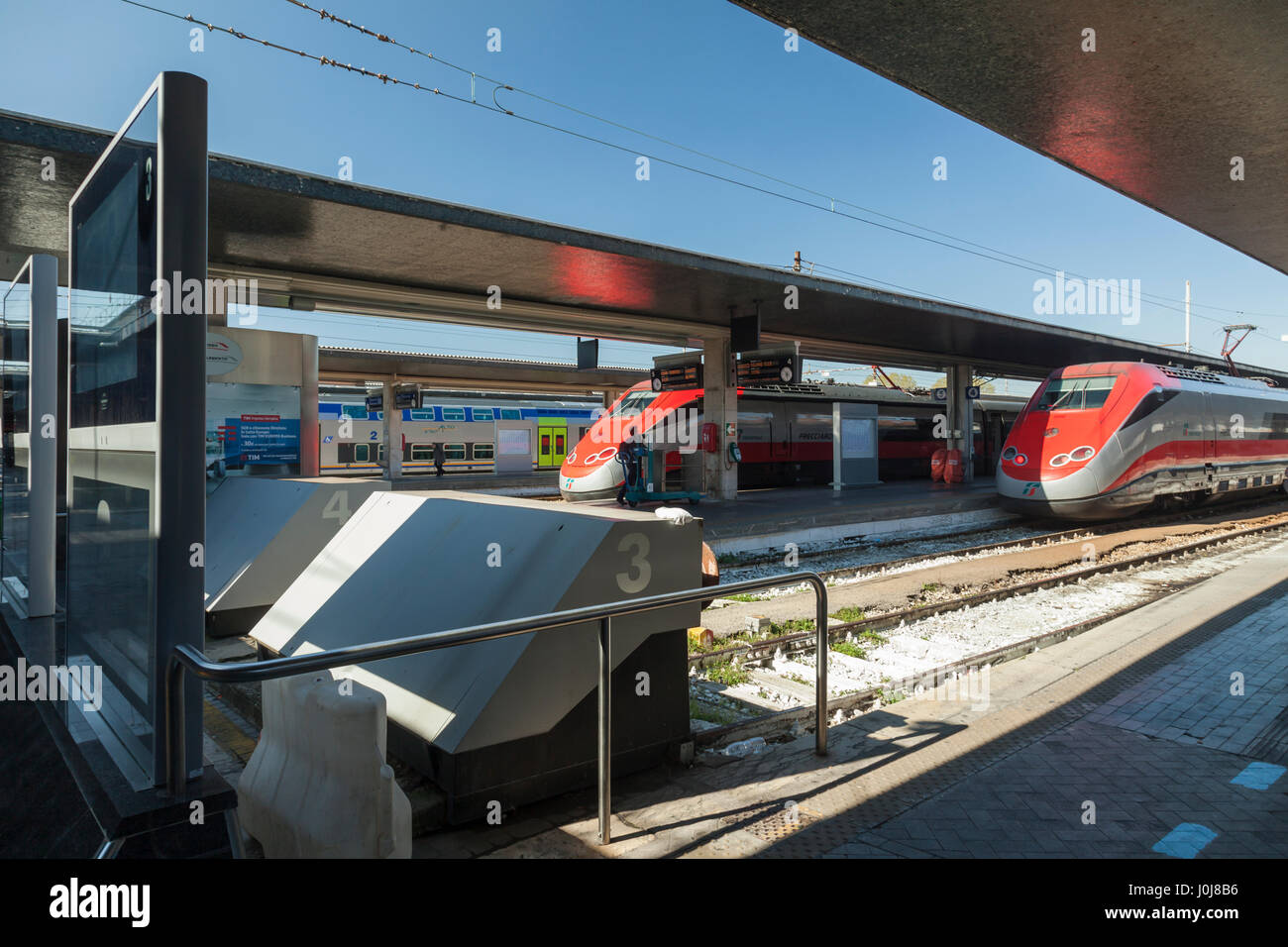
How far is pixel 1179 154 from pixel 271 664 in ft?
18.4

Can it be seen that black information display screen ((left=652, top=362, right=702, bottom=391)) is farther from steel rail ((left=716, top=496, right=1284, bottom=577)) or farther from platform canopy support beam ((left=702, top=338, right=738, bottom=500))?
steel rail ((left=716, top=496, right=1284, bottom=577))

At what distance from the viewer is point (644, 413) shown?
2011 cm

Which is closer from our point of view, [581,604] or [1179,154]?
[581,604]

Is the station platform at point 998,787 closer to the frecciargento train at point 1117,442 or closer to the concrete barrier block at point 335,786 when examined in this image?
the concrete barrier block at point 335,786

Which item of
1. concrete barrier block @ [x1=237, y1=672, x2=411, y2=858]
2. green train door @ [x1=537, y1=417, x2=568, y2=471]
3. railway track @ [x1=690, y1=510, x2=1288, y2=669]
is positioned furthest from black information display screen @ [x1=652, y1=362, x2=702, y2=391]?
concrete barrier block @ [x1=237, y1=672, x2=411, y2=858]

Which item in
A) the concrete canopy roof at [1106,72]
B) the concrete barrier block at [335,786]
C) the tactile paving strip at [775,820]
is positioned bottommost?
the tactile paving strip at [775,820]

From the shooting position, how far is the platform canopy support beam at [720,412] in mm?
19484

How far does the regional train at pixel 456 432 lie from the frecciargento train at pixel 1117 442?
71.6 feet

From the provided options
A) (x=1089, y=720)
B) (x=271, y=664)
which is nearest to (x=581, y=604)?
(x=271, y=664)

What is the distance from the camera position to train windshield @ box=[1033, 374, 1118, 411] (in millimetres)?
14891

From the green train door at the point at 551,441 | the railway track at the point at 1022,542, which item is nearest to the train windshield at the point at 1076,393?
the railway track at the point at 1022,542

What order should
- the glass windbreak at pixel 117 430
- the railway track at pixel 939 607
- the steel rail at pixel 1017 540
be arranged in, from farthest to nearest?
the steel rail at pixel 1017 540 < the railway track at pixel 939 607 < the glass windbreak at pixel 117 430
